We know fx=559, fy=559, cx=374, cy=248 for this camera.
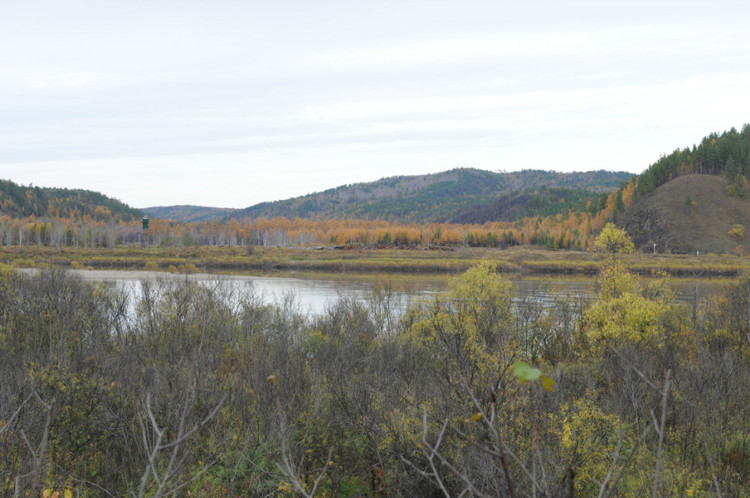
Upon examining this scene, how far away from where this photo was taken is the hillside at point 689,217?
14450 cm

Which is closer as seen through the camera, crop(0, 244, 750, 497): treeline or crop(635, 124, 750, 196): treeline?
crop(0, 244, 750, 497): treeline

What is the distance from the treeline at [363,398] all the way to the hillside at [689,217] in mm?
122468

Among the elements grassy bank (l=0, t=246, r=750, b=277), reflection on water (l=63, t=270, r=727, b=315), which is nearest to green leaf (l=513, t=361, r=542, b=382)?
reflection on water (l=63, t=270, r=727, b=315)

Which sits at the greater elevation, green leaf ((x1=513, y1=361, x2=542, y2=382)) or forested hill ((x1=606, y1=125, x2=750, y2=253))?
forested hill ((x1=606, y1=125, x2=750, y2=253))

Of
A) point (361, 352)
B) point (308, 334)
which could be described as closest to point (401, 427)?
point (361, 352)

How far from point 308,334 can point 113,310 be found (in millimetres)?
12123

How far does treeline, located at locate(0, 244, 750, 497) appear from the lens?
1341 cm

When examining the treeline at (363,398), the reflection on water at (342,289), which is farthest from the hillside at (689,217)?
the treeline at (363,398)

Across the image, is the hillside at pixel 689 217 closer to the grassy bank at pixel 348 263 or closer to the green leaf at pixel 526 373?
the grassy bank at pixel 348 263

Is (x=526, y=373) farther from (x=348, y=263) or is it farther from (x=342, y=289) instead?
(x=348, y=263)

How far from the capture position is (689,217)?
6073 inches

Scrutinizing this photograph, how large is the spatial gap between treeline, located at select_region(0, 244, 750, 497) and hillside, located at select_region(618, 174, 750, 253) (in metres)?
122

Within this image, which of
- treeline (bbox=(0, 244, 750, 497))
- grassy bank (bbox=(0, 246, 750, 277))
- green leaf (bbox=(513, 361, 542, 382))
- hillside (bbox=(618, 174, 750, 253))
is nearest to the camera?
green leaf (bbox=(513, 361, 542, 382))

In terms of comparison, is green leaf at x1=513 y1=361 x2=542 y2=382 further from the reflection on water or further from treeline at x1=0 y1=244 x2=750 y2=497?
the reflection on water
